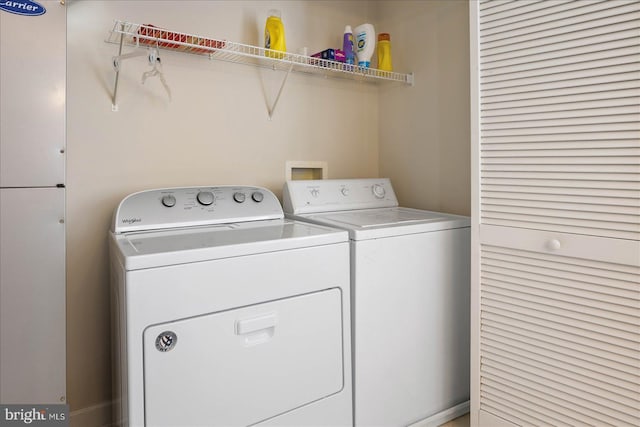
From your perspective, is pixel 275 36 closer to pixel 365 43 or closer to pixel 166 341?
pixel 365 43

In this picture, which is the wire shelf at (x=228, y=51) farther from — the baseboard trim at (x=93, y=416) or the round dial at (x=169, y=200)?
the baseboard trim at (x=93, y=416)

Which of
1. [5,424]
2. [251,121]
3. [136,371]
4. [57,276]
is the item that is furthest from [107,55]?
[5,424]

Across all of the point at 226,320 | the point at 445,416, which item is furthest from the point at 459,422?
the point at 226,320

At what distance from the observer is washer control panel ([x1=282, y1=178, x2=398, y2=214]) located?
6.88 ft

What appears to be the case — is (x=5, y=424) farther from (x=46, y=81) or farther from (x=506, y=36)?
(x=506, y=36)

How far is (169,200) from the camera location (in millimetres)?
1758

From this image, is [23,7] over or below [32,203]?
over

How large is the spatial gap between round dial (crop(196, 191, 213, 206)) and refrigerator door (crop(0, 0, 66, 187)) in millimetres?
541

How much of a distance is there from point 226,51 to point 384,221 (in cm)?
104

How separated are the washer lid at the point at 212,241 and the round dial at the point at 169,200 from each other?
123 mm

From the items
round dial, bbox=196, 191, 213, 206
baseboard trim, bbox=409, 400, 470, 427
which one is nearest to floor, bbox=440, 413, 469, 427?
baseboard trim, bbox=409, 400, 470, 427

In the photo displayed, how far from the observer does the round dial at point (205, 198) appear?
1.82 m

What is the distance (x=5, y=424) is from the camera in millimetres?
1590

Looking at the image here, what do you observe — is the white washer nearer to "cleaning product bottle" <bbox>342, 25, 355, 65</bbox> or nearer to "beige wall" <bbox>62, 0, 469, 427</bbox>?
"beige wall" <bbox>62, 0, 469, 427</bbox>
